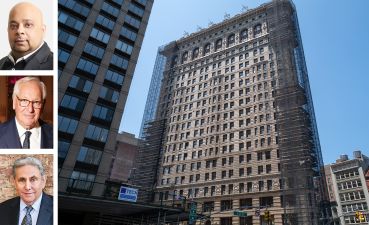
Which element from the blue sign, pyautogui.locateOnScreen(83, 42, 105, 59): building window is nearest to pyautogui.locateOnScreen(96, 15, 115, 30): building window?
pyautogui.locateOnScreen(83, 42, 105, 59): building window

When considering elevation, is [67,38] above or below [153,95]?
below

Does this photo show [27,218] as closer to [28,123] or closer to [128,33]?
[28,123]

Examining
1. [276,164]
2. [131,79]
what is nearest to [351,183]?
[276,164]

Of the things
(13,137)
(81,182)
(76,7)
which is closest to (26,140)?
(13,137)

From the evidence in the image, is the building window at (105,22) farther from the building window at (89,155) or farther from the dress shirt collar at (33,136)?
the dress shirt collar at (33,136)

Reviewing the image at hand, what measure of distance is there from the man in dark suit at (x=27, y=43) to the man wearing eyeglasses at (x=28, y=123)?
589 millimetres

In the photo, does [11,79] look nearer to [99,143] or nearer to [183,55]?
[99,143]

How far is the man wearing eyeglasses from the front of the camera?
10.5m

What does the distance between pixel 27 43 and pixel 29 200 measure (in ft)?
16.9

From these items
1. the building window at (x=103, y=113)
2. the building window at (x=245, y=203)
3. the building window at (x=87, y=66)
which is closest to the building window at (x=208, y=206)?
the building window at (x=245, y=203)

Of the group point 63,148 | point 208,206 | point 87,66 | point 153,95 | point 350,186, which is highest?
point 153,95

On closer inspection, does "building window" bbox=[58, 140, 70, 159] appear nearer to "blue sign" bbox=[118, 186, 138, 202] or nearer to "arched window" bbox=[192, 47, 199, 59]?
"blue sign" bbox=[118, 186, 138, 202]

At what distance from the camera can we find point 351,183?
79.2 m

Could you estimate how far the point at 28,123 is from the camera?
10484 millimetres
